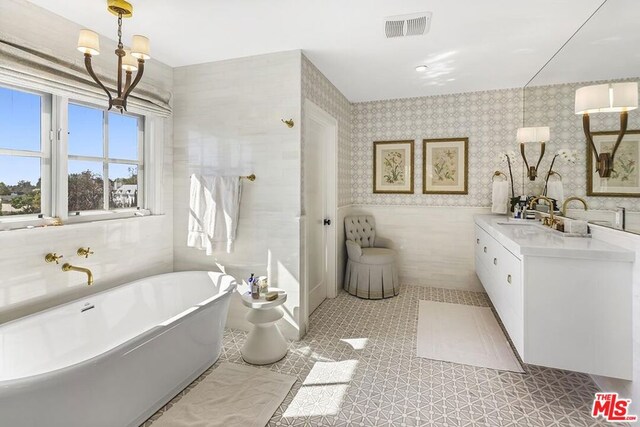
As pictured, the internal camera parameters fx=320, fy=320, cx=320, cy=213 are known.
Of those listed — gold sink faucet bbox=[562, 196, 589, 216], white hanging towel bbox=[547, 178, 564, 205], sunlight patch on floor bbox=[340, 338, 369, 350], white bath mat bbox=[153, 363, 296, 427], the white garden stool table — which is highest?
white hanging towel bbox=[547, 178, 564, 205]

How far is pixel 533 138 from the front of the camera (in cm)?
327

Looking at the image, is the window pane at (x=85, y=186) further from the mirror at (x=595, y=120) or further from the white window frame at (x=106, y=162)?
the mirror at (x=595, y=120)

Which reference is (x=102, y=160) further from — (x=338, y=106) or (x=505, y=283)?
(x=505, y=283)

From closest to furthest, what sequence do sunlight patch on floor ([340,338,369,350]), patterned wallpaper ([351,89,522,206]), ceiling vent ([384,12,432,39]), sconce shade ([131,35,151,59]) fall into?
sconce shade ([131,35,151,59]), ceiling vent ([384,12,432,39]), sunlight patch on floor ([340,338,369,350]), patterned wallpaper ([351,89,522,206])

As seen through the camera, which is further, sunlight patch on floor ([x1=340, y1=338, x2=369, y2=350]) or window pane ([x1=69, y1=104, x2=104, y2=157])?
sunlight patch on floor ([x1=340, y1=338, x2=369, y2=350])

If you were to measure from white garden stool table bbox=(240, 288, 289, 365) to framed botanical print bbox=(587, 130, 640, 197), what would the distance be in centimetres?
238

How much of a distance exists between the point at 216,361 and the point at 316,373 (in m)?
0.78

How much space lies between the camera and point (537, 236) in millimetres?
2314

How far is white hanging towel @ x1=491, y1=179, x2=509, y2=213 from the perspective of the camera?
3.87 metres

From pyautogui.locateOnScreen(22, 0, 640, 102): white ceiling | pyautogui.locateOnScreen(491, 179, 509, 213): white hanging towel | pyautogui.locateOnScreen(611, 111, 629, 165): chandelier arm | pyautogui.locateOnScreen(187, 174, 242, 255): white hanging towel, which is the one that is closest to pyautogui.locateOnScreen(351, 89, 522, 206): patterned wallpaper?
pyautogui.locateOnScreen(491, 179, 509, 213): white hanging towel

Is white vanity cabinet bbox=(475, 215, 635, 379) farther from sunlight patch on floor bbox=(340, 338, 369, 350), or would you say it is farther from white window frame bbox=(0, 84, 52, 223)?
white window frame bbox=(0, 84, 52, 223)

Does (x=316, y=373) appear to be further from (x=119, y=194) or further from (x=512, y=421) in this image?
(x=119, y=194)

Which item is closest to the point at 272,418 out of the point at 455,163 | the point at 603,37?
the point at 603,37

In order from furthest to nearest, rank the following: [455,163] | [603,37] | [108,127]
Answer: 1. [455,163]
2. [108,127]
3. [603,37]
